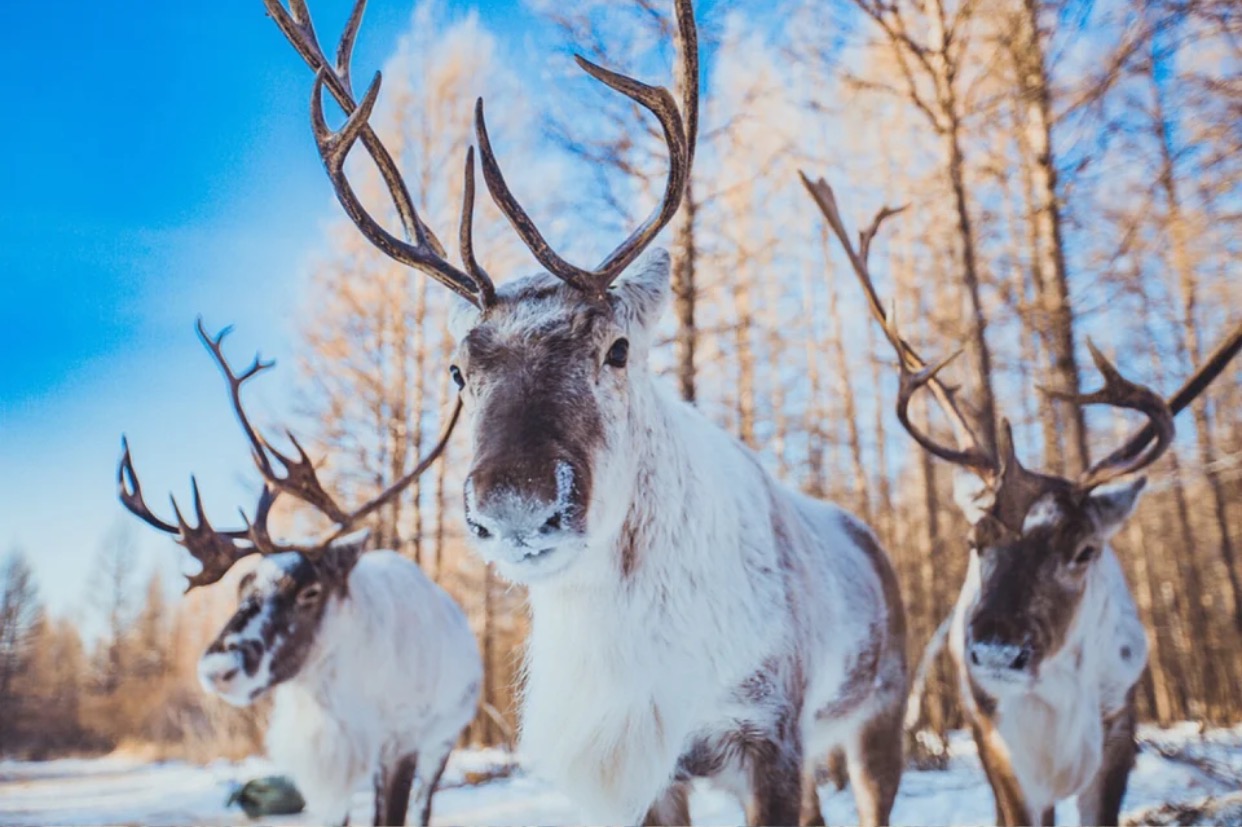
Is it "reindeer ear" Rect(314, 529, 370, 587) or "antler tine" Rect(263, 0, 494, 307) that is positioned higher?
"antler tine" Rect(263, 0, 494, 307)

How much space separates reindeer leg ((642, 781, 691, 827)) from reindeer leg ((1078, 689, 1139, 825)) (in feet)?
6.52

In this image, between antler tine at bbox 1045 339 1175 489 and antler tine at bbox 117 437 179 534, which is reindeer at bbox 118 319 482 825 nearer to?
antler tine at bbox 117 437 179 534

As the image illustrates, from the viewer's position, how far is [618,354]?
8.09 feet

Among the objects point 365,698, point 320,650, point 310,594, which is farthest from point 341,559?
point 365,698

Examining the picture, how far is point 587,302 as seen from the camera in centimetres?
247

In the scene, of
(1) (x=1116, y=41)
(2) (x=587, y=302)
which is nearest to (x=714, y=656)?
(2) (x=587, y=302)

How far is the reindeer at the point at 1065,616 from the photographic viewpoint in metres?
3.26

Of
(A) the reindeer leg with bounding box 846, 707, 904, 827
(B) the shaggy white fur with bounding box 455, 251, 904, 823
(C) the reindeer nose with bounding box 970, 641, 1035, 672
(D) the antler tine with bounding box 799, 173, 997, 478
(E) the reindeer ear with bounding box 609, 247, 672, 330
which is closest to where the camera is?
(B) the shaggy white fur with bounding box 455, 251, 904, 823

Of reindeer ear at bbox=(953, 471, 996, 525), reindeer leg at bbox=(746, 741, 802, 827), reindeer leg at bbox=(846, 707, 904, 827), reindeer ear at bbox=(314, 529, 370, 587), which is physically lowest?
reindeer leg at bbox=(846, 707, 904, 827)

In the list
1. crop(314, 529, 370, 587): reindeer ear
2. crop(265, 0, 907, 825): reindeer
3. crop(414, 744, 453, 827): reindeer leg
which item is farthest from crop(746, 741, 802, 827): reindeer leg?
crop(414, 744, 453, 827): reindeer leg

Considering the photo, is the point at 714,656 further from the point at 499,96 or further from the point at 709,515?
the point at 499,96

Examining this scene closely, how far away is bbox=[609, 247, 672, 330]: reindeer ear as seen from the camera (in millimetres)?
2574

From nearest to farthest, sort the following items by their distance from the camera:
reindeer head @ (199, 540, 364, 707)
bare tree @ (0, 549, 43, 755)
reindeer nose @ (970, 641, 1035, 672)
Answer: reindeer nose @ (970, 641, 1035, 672) < reindeer head @ (199, 540, 364, 707) < bare tree @ (0, 549, 43, 755)

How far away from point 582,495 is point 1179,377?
1344 cm
